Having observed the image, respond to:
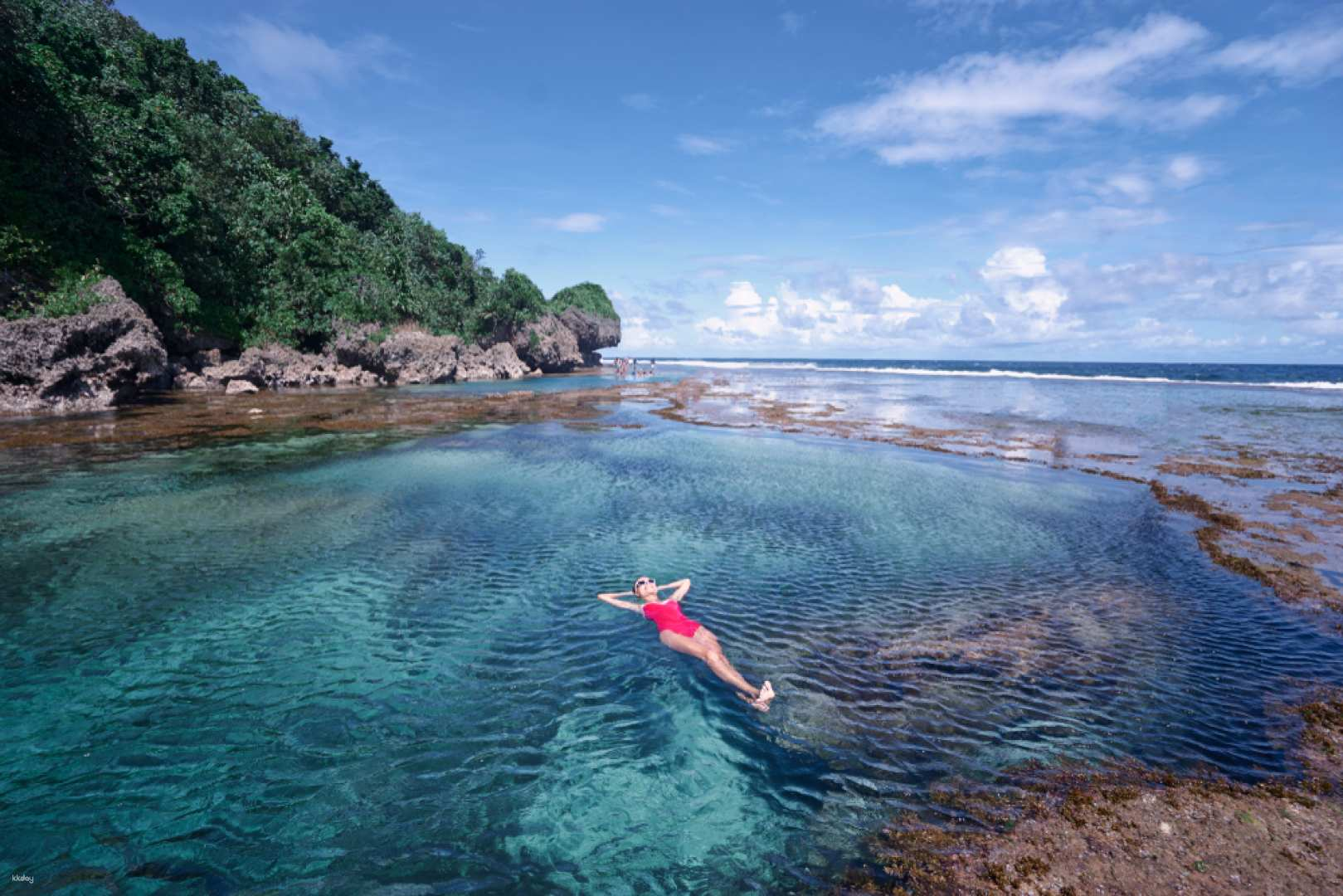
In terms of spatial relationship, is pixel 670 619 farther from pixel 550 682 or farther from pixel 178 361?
pixel 178 361

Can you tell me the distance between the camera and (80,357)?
34875 millimetres

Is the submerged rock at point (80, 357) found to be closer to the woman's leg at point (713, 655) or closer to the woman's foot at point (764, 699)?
the woman's leg at point (713, 655)

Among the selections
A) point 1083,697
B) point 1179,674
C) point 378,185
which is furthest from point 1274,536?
point 378,185

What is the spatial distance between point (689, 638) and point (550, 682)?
241 centimetres

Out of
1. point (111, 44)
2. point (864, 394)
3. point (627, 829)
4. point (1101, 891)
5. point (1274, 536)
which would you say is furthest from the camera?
point (864, 394)

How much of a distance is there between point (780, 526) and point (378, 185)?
105210 mm

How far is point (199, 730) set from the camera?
289 inches

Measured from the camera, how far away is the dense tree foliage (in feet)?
113

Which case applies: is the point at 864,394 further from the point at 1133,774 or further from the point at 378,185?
the point at 378,185

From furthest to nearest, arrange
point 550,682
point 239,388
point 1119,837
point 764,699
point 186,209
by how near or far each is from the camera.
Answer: point 239,388, point 186,209, point 550,682, point 764,699, point 1119,837

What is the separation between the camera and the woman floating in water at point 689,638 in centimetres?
830

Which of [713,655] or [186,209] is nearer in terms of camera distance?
[713,655]

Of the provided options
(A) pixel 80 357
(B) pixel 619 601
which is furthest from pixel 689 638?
(A) pixel 80 357

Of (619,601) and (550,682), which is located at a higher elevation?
(619,601)
